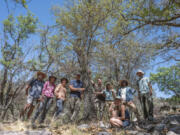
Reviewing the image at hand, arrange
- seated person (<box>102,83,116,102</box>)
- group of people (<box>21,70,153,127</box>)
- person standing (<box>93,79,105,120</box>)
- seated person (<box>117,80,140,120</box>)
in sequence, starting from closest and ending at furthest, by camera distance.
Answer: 1. group of people (<box>21,70,153,127</box>)
2. seated person (<box>117,80,140,120</box>)
3. seated person (<box>102,83,116,102</box>)
4. person standing (<box>93,79,105,120</box>)

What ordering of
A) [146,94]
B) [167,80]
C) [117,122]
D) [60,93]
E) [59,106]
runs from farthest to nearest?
[167,80]
[146,94]
[60,93]
[59,106]
[117,122]

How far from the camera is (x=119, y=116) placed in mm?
5574

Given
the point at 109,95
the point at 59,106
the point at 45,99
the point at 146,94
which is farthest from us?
the point at 109,95

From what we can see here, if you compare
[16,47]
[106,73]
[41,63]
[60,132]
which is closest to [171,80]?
[106,73]

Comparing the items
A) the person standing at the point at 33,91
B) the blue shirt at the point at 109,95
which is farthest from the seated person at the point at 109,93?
the person standing at the point at 33,91

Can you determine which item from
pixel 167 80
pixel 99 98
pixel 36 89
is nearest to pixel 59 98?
pixel 36 89

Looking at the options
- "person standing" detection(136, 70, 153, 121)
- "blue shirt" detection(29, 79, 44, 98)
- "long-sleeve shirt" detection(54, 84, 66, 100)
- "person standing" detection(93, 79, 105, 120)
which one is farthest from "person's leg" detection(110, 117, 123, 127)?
"blue shirt" detection(29, 79, 44, 98)

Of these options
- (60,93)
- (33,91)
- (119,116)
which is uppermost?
(33,91)

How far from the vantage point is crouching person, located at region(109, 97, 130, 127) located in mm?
5231

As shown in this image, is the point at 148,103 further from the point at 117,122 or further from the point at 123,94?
the point at 117,122

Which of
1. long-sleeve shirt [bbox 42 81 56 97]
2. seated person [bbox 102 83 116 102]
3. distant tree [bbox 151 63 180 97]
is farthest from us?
distant tree [bbox 151 63 180 97]

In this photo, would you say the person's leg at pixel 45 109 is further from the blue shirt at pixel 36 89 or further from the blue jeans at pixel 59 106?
the blue shirt at pixel 36 89

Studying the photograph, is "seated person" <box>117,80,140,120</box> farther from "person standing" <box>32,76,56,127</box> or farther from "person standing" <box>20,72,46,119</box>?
"person standing" <box>20,72,46,119</box>

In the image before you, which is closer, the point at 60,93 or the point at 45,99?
the point at 45,99
